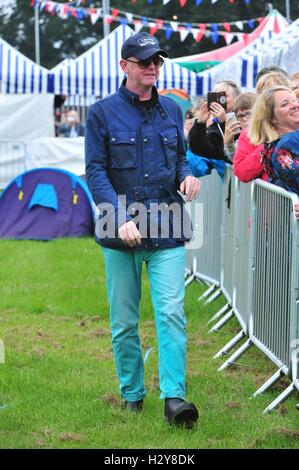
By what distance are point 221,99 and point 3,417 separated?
3.32m

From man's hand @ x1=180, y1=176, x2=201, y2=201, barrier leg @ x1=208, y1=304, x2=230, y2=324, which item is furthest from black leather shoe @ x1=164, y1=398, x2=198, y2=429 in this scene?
barrier leg @ x1=208, y1=304, x2=230, y2=324

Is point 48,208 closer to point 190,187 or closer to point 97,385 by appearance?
point 97,385

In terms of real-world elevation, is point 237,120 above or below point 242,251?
above

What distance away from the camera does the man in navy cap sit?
538 cm

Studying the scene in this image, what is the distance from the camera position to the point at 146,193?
17.8 feet

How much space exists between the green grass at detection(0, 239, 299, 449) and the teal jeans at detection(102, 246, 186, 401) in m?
0.22

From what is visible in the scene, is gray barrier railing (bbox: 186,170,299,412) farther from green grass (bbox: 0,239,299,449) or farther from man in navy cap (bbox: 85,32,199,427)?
man in navy cap (bbox: 85,32,199,427)

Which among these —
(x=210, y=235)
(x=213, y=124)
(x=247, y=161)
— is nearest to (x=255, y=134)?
(x=247, y=161)

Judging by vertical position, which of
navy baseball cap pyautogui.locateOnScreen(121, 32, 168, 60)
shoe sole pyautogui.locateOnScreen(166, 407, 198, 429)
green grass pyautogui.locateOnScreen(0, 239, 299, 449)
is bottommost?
green grass pyautogui.locateOnScreen(0, 239, 299, 449)

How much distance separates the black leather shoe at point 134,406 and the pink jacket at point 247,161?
1.81 m

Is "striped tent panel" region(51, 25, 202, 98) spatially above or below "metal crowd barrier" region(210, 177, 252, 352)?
above

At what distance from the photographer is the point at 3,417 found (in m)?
5.59

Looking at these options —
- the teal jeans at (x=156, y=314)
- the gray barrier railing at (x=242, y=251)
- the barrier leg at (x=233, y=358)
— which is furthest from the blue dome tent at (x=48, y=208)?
the teal jeans at (x=156, y=314)

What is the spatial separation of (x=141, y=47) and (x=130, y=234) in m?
1.06
